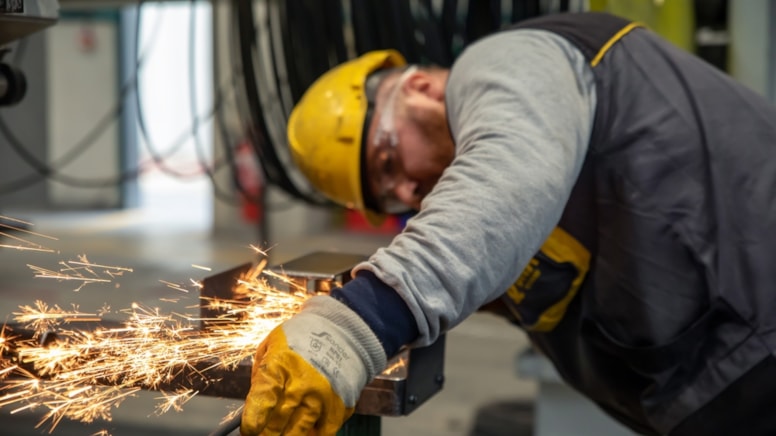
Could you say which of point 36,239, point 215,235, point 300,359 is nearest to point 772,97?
point 300,359

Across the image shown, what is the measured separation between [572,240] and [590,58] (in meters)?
0.31

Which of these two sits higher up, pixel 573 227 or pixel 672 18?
pixel 672 18

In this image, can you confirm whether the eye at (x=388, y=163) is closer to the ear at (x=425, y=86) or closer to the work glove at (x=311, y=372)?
the ear at (x=425, y=86)

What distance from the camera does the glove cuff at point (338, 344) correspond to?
95 centimetres

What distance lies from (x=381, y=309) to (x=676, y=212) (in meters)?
0.61

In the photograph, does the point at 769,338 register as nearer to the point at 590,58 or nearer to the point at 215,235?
the point at 590,58

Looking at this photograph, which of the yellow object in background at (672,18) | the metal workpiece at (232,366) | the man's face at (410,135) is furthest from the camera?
the yellow object in background at (672,18)

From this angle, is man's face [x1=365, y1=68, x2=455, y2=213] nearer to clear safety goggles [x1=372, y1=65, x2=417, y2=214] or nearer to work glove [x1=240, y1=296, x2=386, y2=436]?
clear safety goggles [x1=372, y1=65, x2=417, y2=214]

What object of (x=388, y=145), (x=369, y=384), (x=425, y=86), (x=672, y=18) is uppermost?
(x=672, y=18)

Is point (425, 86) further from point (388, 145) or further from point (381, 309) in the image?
point (381, 309)

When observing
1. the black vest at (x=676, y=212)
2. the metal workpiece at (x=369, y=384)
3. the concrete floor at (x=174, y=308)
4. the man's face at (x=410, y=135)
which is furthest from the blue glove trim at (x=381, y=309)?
the man's face at (x=410, y=135)

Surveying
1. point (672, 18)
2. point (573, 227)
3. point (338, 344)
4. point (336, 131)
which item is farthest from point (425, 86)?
point (672, 18)

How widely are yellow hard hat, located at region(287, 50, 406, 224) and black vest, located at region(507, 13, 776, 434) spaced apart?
1.40 ft

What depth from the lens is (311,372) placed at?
3.06ft
